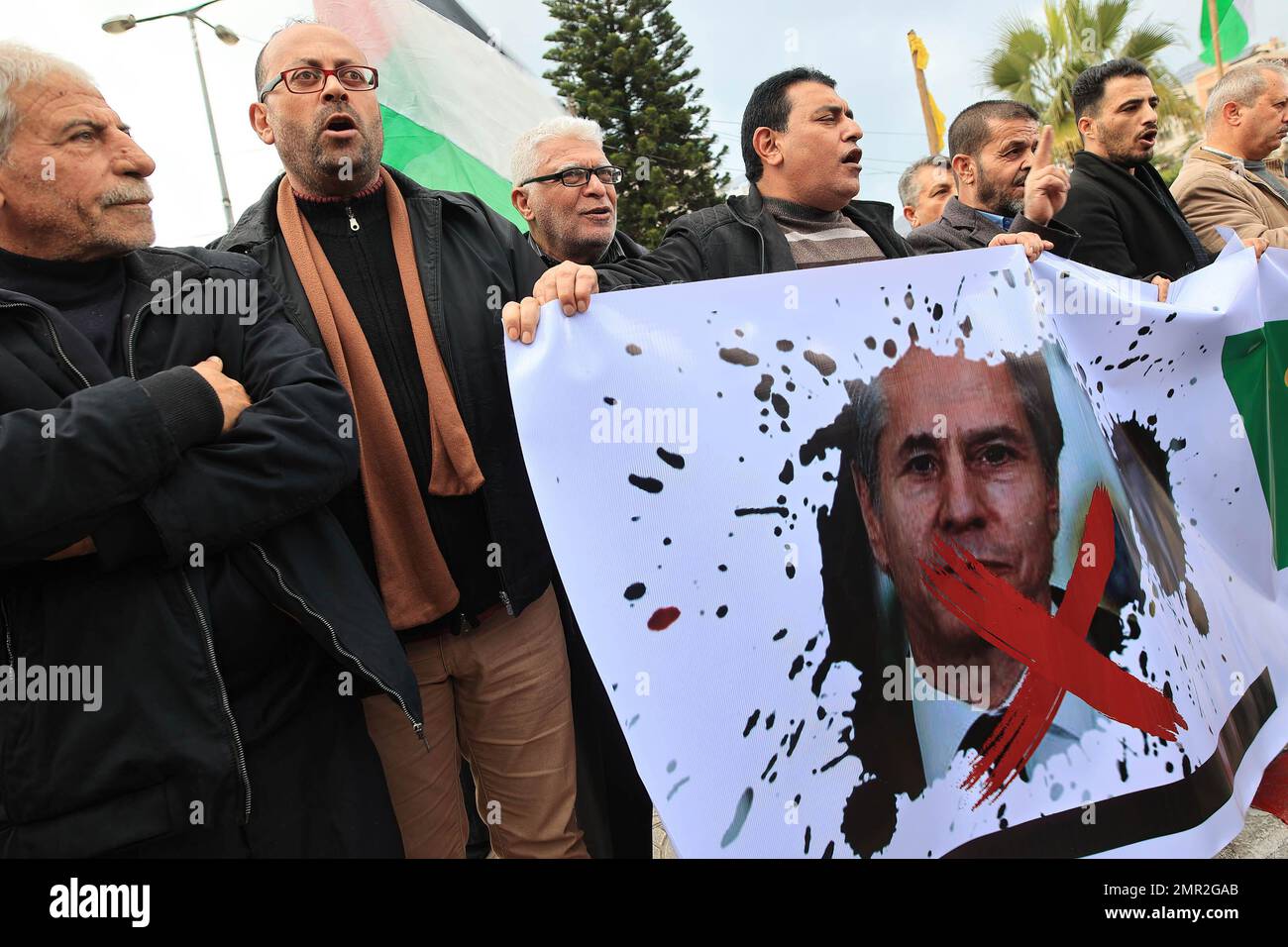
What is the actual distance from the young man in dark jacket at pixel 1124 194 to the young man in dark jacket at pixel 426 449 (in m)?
2.24

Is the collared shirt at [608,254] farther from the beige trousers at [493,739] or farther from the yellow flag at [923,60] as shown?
the yellow flag at [923,60]

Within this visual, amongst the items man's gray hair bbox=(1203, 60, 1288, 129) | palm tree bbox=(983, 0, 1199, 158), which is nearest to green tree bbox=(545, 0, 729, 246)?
palm tree bbox=(983, 0, 1199, 158)

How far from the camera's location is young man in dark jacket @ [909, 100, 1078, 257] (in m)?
3.47

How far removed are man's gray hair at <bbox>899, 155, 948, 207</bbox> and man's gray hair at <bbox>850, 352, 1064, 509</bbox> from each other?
13.2 ft

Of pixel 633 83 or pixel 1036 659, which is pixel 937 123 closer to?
pixel 633 83

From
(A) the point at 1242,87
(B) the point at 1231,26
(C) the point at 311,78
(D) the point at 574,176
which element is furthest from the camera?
(B) the point at 1231,26

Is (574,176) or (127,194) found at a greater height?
(574,176)

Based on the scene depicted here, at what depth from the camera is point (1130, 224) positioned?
3471 millimetres

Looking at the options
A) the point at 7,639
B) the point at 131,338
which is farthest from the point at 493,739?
the point at 131,338

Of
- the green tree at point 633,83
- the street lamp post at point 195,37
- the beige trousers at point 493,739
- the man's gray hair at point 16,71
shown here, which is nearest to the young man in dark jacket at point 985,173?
the beige trousers at point 493,739

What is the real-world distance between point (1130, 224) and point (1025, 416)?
75.4 inches

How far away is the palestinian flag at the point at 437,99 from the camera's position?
5.04 meters

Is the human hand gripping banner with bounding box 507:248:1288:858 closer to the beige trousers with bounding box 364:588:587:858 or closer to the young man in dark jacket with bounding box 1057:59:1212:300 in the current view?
the beige trousers with bounding box 364:588:587:858

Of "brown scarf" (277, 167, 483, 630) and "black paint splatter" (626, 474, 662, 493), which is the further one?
"brown scarf" (277, 167, 483, 630)
